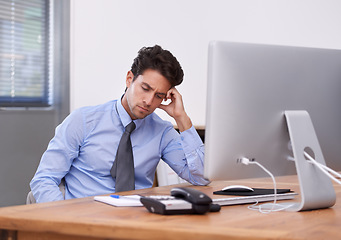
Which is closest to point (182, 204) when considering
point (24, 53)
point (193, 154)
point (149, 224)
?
point (149, 224)

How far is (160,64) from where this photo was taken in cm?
218

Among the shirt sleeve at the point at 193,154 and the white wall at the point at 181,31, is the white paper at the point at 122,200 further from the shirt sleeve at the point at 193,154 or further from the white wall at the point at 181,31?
the white wall at the point at 181,31

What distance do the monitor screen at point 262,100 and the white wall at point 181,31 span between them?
2226 mm

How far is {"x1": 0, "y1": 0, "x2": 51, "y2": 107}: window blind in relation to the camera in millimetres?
3354

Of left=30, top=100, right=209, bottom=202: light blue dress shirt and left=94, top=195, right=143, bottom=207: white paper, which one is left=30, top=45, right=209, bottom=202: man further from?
left=94, top=195, right=143, bottom=207: white paper

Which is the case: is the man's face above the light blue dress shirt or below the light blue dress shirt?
above

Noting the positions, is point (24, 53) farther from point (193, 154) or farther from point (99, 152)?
point (193, 154)

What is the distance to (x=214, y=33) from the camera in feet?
13.1

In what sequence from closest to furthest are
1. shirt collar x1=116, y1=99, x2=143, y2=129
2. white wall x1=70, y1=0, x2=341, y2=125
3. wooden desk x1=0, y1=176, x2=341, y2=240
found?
wooden desk x1=0, y1=176, x2=341, y2=240
shirt collar x1=116, y1=99, x2=143, y2=129
white wall x1=70, y1=0, x2=341, y2=125

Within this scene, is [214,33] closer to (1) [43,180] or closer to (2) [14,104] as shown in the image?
(2) [14,104]

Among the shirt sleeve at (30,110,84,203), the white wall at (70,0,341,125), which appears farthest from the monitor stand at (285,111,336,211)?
the white wall at (70,0,341,125)

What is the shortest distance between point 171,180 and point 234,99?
2154 millimetres

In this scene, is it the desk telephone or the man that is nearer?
the desk telephone

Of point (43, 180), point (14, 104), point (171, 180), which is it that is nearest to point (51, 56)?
point (14, 104)
